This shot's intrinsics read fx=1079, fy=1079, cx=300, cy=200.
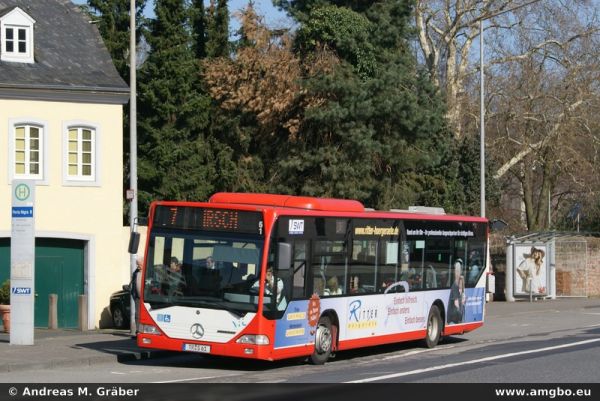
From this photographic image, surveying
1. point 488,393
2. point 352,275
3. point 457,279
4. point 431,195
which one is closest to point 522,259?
point 431,195

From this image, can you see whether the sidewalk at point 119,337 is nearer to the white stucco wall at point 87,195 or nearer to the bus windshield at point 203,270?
the bus windshield at point 203,270

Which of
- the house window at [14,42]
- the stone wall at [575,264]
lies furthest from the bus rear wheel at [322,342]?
the stone wall at [575,264]

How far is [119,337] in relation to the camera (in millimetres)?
24109

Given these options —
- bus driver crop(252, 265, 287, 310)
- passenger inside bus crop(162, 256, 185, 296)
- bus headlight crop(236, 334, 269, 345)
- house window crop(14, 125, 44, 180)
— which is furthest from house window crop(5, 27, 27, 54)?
bus headlight crop(236, 334, 269, 345)

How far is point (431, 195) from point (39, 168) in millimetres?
20276

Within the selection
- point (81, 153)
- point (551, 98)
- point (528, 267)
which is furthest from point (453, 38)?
point (81, 153)

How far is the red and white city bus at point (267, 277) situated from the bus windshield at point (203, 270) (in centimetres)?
2

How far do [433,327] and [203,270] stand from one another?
23.6ft

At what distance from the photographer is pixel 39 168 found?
1110 inches

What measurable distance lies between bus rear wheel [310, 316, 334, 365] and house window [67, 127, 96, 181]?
1166 centimetres

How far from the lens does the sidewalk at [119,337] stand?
19.1m

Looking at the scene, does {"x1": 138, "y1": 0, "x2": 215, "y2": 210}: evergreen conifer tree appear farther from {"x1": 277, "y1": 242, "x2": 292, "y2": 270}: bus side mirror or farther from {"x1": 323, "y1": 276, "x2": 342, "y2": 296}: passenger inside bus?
{"x1": 277, "y1": 242, "x2": 292, "y2": 270}: bus side mirror

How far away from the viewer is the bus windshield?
17.7 meters

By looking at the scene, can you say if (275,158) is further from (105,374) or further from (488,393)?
(488,393)
